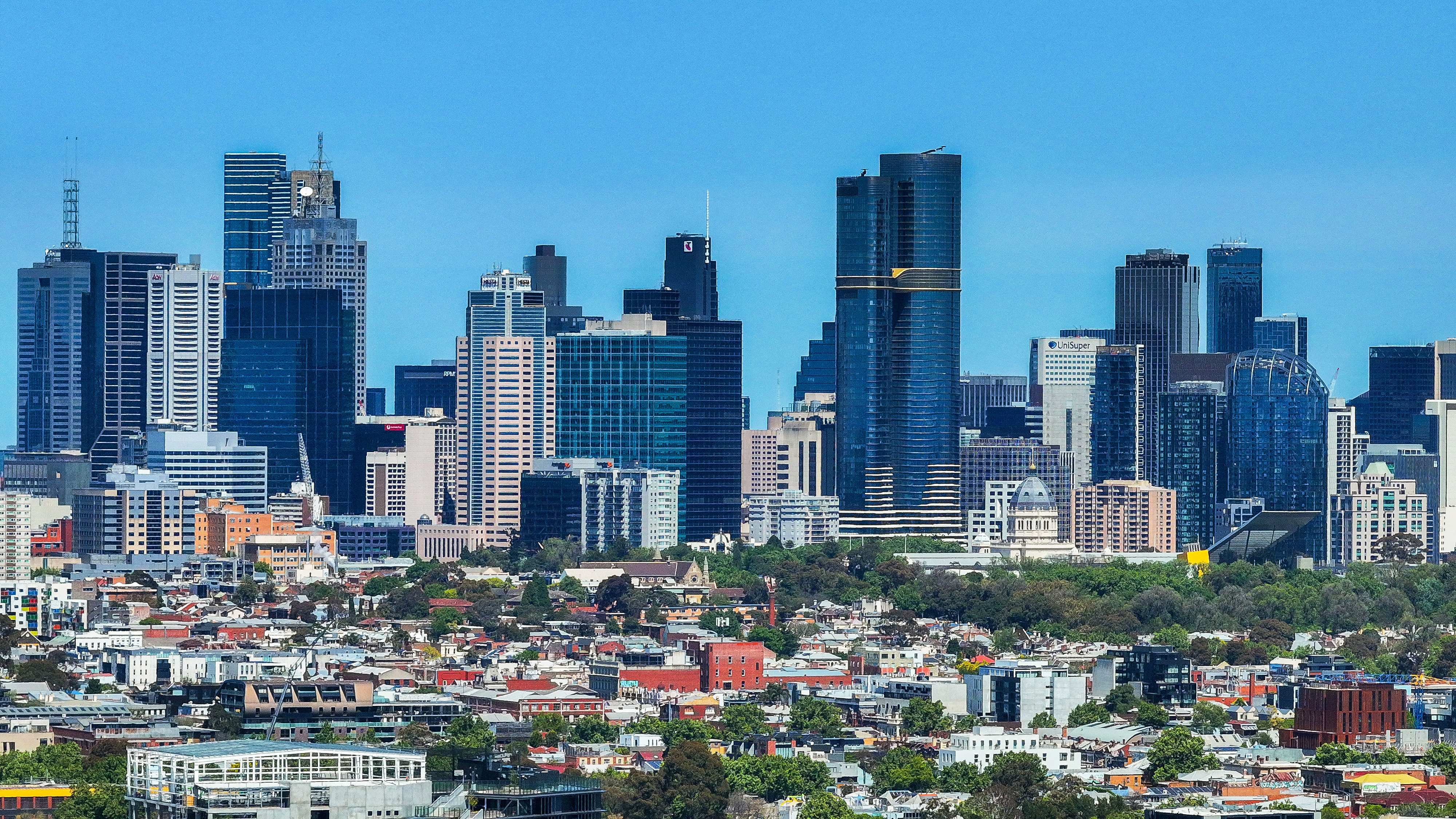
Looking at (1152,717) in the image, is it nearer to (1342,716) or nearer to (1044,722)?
(1044,722)

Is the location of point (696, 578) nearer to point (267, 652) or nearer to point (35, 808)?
point (267, 652)

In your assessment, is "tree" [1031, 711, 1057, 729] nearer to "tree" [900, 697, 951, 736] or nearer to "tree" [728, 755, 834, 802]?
"tree" [900, 697, 951, 736]

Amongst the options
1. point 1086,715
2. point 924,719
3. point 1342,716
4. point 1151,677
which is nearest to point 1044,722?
point 1086,715

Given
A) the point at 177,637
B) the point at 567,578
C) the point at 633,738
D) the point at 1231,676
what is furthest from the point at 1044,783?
the point at 567,578

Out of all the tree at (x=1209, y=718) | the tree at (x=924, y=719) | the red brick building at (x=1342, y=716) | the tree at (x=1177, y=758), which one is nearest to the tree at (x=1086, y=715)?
the tree at (x=1209, y=718)

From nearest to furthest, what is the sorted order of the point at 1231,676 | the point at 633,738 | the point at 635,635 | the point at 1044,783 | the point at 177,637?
the point at 1044,783, the point at 633,738, the point at 1231,676, the point at 177,637, the point at 635,635

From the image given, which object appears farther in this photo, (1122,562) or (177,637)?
(1122,562)
